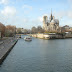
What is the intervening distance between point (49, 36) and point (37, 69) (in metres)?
82.7

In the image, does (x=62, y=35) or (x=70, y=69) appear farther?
(x=62, y=35)

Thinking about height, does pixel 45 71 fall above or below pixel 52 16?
below

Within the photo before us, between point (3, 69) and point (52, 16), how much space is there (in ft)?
593

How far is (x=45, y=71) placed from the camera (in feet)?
55.1

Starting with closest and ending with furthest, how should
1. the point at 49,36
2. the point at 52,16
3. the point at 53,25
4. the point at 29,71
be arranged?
the point at 29,71 < the point at 49,36 < the point at 53,25 < the point at 52,16

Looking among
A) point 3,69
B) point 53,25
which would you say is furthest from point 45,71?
point 53,25

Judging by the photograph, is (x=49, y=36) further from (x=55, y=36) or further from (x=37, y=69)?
(x=37, y=69)

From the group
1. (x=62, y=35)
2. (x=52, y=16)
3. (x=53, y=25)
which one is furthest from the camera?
(x=52, y=16)

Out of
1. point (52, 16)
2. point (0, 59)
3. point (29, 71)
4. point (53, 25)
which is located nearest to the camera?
point (29, 71)

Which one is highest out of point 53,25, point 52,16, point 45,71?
point 52,16

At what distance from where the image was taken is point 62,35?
113 metres

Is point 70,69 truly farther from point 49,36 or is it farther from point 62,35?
point 62,35

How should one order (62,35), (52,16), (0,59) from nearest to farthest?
1. (0,59)
2. (62,35)
3. (52,16)

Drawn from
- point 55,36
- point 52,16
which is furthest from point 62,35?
point 52,16
